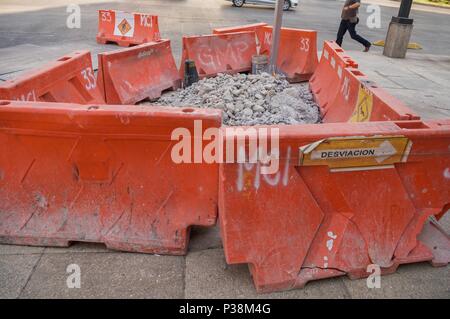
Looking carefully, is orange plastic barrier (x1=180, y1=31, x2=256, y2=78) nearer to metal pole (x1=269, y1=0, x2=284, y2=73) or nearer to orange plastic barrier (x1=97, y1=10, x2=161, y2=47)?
metal pole (x1=269, y1=0, x2=284, y2=73)

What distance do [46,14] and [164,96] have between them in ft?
42.8

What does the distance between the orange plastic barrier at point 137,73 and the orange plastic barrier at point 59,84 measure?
749 millimetres

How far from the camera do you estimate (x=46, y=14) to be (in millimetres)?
16812

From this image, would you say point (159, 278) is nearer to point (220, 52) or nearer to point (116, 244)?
point (116, 244)

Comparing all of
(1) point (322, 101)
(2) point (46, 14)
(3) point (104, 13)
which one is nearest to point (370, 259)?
(1) point (322, 101)

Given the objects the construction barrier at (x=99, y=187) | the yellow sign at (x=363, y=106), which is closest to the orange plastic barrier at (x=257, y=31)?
the yellow sign at (x=363, y=106)

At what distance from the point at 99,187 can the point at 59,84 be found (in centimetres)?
178

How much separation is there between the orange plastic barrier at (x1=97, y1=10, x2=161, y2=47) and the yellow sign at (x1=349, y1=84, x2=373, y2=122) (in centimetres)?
904

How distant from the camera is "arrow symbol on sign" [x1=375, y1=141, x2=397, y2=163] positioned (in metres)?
2.72

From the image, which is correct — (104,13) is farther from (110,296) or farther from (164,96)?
(110,296)

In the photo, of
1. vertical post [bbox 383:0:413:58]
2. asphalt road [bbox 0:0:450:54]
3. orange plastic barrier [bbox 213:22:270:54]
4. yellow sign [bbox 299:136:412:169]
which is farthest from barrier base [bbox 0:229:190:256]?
vertical post [bbox 383:0:413:58]

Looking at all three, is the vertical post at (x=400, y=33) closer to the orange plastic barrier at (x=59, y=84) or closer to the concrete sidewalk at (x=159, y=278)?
the orange plastic barrier at (x=59, y=84)

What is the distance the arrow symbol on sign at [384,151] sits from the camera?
107 inches
